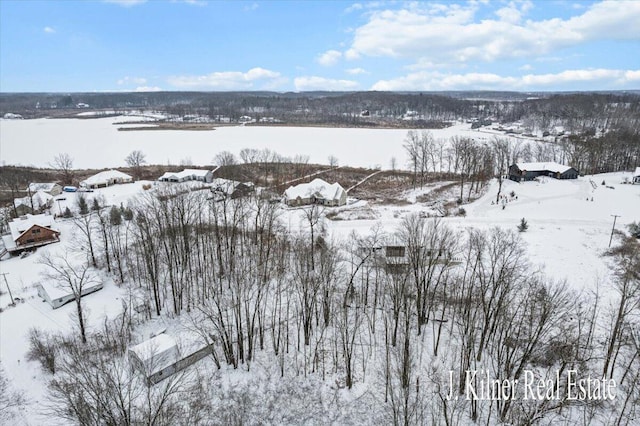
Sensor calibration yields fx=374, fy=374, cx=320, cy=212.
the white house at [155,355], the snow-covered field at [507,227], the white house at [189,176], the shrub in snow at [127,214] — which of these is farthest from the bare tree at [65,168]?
the white house at [155,355]

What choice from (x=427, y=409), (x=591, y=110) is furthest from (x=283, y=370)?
(x=591, y=110)

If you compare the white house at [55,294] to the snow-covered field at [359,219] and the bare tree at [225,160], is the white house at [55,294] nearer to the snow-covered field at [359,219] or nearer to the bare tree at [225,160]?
the snow-covered field at [359,219]

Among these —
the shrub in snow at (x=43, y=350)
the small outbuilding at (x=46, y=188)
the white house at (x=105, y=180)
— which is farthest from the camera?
the white house at (x=105, y=180)

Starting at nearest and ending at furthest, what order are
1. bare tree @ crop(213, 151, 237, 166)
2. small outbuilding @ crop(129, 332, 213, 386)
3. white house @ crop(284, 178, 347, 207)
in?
small outbuilding @ crop(129, 332, 213, 386)
white house @ crop(284, 178, 347, 207)
bare tree @ crop(213, 151, 237, 166)

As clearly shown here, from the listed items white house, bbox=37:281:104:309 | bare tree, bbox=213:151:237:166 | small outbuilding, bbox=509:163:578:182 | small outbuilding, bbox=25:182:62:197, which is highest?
bare tree, bbox=213:151:237:166

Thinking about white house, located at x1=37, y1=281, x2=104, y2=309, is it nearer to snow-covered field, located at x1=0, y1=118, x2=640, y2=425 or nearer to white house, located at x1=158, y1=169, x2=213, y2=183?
snow-covered field, located at x1=0, y1=118, x2=640, y2=425

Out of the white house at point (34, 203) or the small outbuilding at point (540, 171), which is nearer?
the white house at point (34, 203)

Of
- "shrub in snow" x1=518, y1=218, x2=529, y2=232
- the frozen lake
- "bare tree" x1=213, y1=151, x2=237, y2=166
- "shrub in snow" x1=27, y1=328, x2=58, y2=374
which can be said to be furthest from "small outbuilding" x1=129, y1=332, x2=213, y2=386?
the frozen lake
